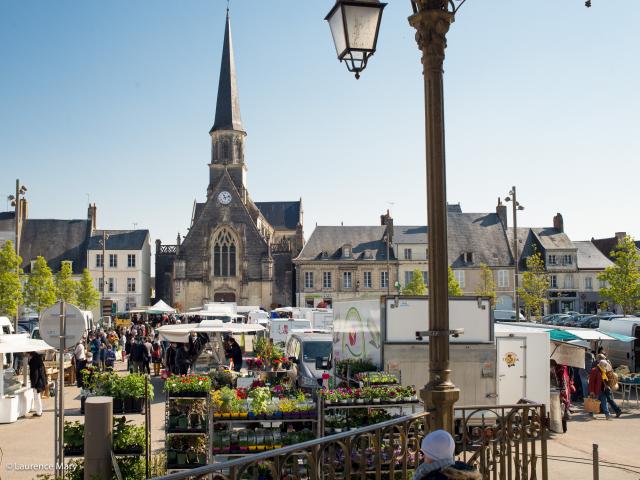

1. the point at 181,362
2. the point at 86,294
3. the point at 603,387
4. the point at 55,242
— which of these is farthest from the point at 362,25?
the point at 55,242

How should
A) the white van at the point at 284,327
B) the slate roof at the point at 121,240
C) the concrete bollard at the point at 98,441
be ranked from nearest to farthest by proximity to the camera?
the concrete bollard at the point at 98,441
the white van at the point at 284,327
the slate roof at the point at 121,240

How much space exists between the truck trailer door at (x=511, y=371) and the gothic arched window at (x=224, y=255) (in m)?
48.3

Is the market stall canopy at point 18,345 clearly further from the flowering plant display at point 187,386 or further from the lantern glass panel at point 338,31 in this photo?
the lantern glass panel at point 338,31

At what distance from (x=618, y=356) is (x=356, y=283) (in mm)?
38395

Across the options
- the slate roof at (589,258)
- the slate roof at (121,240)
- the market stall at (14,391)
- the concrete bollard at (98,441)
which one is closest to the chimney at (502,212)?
the slate roof at (589,258)

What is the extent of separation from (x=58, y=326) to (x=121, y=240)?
5633cm

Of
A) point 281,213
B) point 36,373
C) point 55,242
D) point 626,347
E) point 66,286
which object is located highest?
point 281,213

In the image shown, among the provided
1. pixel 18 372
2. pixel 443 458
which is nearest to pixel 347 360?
pixel 443 458

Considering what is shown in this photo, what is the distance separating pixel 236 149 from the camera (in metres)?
67.5

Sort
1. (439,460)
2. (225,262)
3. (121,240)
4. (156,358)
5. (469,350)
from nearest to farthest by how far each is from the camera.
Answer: (439,460) < (469,350) < (156,358) < (225,262) < (121,240)

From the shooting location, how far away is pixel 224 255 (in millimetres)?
61469

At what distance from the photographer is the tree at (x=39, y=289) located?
157 ft

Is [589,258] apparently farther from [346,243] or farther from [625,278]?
[346,243]

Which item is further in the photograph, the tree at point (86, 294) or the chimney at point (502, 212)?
the chimney at point (502, 212)
